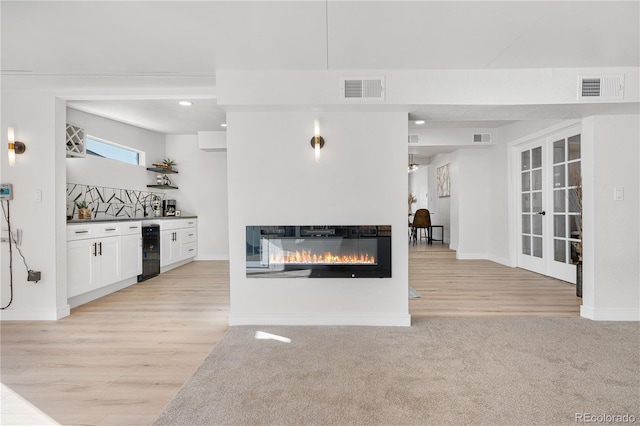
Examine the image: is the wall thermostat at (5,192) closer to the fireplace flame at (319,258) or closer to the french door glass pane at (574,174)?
the fireplace flame at (319,258)

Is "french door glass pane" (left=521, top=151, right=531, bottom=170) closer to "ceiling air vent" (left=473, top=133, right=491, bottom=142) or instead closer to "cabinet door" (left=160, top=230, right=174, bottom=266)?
"ceiling air vent" (left=473, top=133, right=491, bottom=142)

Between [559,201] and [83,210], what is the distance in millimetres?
6348

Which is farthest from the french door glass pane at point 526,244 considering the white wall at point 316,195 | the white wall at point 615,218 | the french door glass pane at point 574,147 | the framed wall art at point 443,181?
the white wall at point 316,195

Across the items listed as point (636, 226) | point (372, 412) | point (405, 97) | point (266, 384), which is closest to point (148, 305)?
point (266, 384)

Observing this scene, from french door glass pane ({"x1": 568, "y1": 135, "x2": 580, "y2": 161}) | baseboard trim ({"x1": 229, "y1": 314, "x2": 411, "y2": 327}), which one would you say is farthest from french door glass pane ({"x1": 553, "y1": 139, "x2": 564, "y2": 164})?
baseboard trim ({"x1": 229, "y1": 314, "x2": 411, "y2": 327})

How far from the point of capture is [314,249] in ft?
9.53

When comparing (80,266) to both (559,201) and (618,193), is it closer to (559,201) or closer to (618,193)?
(618,193)

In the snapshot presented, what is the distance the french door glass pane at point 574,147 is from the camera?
13.5 feet

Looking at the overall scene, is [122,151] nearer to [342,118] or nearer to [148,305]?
[148,305]

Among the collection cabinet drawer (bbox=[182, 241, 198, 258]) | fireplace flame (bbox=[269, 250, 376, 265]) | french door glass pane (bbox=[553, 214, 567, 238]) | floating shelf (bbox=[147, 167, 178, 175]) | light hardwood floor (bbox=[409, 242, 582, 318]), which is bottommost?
light hardwood floor (bbox=[409, 242, 582, 318])

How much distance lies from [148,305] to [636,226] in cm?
486

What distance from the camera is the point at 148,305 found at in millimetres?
3514

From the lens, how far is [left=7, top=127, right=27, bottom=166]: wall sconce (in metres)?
3.06

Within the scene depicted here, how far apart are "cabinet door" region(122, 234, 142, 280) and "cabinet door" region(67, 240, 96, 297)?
529mm
